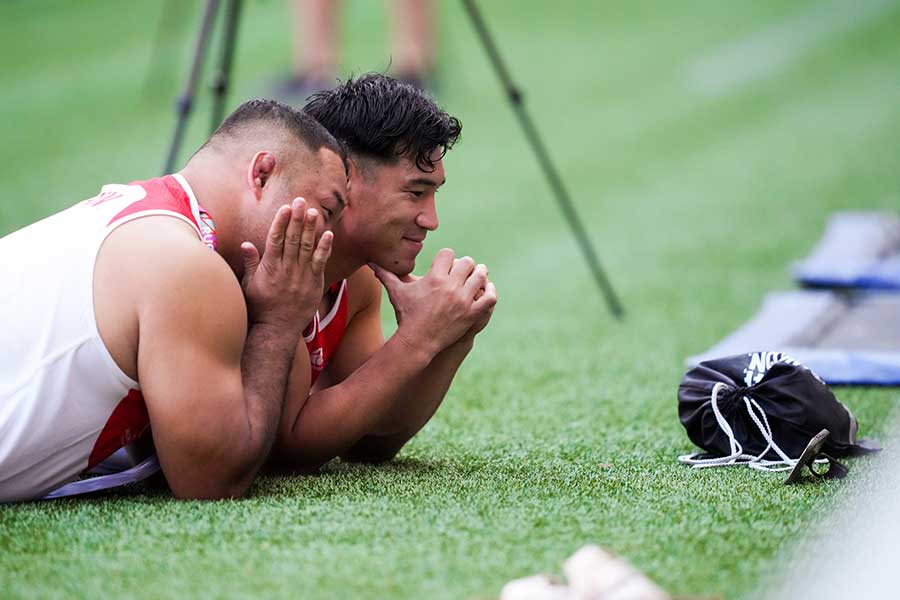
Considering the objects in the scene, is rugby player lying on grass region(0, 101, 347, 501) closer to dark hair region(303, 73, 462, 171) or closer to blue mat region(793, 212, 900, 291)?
dark hair region(303, 73, 462, 171)

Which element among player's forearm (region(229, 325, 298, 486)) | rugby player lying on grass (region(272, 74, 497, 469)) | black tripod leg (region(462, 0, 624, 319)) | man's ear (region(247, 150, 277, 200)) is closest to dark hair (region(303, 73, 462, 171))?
rugby player lying on grass (region(272, 74, 497, 469))

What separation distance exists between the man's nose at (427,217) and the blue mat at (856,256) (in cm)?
294

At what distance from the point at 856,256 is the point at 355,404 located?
11.7 ft

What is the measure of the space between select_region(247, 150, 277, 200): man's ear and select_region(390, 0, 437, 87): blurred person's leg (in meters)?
6.44

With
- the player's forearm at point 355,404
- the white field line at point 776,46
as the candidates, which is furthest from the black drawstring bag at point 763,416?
the white field line at point 776,46

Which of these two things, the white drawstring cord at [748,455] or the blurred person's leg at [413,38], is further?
the blurred person's leg at [413,38]

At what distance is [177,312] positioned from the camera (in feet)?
7.37

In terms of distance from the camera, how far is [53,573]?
2.07m

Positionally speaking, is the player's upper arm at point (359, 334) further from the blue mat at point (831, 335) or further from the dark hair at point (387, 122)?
the blue mat at point (831, 335)

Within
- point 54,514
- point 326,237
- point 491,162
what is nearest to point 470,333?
point 326,237

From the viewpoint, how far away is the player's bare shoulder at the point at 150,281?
226 centimetres

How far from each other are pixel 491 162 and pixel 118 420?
20.0 feet

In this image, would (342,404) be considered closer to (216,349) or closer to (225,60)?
(216,349)

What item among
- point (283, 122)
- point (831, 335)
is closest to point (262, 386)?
point (283, 122)
